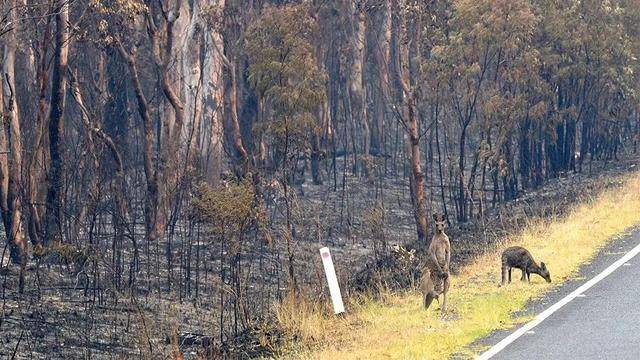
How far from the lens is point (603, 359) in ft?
38.8

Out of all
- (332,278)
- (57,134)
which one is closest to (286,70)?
(57,134)

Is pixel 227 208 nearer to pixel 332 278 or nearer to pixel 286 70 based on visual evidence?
pixel 332 278

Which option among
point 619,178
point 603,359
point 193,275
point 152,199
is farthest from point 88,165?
point 603,359

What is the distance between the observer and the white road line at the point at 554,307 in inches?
502

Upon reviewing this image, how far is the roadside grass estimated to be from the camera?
13602 millimetres

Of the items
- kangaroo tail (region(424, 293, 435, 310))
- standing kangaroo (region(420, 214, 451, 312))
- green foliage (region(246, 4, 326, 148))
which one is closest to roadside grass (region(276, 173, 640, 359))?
kangaroo tail (region(424, 293, 435, 310))

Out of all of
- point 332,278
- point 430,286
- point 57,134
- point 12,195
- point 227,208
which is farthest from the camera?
point 57,134

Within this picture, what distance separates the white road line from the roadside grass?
218 mm

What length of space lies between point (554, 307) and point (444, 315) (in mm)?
1285

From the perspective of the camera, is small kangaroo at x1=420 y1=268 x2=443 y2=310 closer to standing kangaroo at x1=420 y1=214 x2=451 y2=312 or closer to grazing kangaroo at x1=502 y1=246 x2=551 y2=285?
standing kangaroo at x1=420 y1=214 x2=451 y2=312

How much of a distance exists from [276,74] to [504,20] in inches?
228

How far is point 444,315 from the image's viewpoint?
15.2m

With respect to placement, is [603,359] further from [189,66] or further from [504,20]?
[189,66]

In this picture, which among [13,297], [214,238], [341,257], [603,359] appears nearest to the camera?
[603,359]
